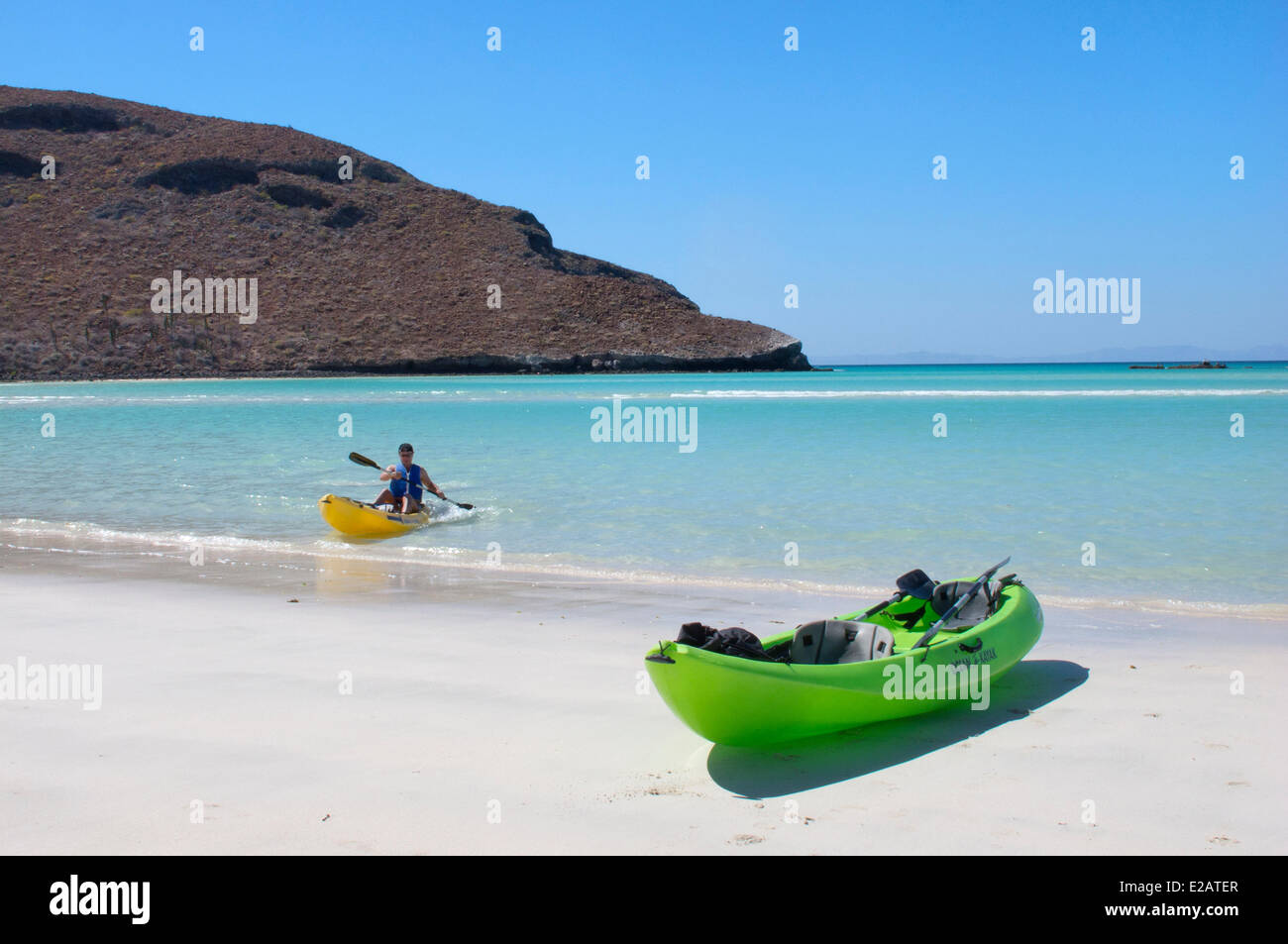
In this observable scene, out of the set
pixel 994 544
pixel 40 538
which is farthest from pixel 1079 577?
pixel 40 538

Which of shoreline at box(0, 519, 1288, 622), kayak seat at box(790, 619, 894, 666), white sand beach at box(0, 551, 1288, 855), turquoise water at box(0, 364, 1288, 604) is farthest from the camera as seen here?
turquoise water at box(0, 364, 1288, 604)

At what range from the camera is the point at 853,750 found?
4.49 metres

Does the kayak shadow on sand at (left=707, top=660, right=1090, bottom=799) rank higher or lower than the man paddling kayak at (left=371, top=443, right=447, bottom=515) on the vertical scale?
lower

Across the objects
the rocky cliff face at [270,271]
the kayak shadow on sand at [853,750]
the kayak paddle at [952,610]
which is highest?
the rocky cliff face at [270,271]

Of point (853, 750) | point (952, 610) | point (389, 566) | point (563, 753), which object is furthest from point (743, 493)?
point (563, 753)

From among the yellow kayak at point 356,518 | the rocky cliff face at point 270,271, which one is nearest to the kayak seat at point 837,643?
the yellow kayak at point 356,518

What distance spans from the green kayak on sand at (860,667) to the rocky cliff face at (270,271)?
6468 centimetres

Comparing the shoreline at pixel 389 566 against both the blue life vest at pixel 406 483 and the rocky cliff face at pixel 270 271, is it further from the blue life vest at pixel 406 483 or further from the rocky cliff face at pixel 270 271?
the rocky cliff face at pixel 270 271

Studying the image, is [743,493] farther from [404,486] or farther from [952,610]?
[952,610]

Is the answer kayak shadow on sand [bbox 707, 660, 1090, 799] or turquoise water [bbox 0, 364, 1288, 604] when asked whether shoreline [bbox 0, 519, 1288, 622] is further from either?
kayak shadow on sand [bbox 707, 660, 1090, 799]

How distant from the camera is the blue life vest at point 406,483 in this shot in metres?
11.7

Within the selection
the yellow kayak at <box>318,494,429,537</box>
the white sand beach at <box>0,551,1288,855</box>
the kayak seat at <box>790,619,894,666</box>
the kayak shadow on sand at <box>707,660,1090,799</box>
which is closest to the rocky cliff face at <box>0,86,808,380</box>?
the yellow kayak at <box>318,494,429,537</box>

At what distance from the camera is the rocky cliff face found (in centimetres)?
6512

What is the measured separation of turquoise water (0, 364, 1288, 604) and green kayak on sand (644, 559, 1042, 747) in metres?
2.45
